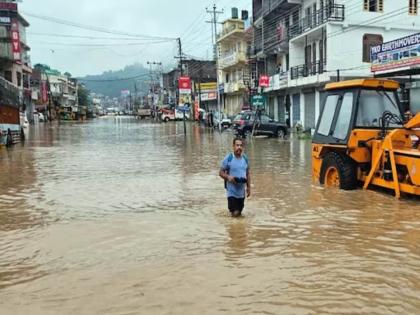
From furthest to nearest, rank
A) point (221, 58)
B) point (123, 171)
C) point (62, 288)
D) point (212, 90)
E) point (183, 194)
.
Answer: point (212, 90) < point (221, 58) < point (123, 171) < point (183, 194) < point (62, 288)

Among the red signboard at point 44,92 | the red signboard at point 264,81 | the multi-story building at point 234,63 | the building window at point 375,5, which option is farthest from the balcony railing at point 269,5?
the red signboard at point 44,92

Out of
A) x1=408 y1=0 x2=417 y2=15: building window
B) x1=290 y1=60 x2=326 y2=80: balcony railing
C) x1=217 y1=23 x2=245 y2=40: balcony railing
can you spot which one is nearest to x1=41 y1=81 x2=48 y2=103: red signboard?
x1=217 y1=23 x2=245 y2=40: balcony railing

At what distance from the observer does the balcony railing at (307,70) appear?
113 feet

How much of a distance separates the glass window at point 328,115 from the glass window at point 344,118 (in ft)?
0.95

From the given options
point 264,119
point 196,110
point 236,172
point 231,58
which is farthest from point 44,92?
point 236,172

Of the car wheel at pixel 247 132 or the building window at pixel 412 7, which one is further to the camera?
the car wheel at pixel 247 132

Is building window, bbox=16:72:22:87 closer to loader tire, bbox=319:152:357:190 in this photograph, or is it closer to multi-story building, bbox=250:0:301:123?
multi-story building, bbox=250:0:301:123

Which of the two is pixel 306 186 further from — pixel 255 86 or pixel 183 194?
pixel 255 86

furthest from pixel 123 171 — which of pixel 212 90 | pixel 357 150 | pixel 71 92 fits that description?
pixel 71 92

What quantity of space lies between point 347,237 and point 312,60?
31646 millimetres

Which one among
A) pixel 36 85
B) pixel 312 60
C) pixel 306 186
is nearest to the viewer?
pixel 306 186

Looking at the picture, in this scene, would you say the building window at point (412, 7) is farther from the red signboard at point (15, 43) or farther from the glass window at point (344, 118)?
the red signboard at point (15, 43)

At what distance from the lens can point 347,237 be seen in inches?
294

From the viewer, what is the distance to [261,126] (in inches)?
1361
